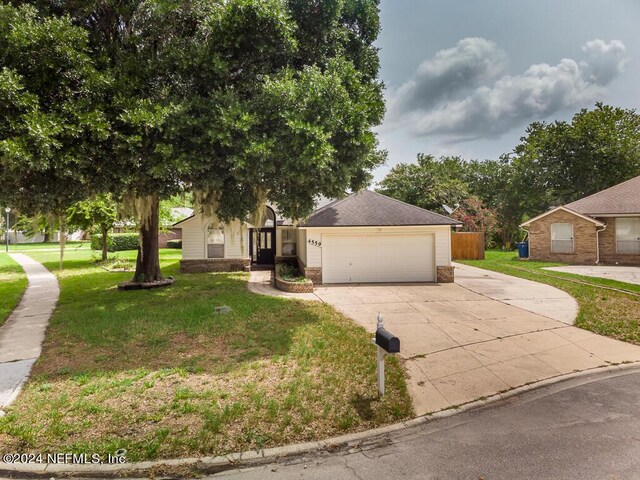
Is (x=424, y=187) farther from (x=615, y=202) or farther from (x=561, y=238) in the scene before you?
(x=615, y=202)

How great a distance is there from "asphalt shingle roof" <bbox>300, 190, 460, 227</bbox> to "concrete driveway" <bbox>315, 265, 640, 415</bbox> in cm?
268

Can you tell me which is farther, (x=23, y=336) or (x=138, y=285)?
(x=138, y=285)

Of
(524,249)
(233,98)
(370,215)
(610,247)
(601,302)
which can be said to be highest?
(233,98)

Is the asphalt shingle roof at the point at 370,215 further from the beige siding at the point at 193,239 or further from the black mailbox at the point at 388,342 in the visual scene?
the black mailbox at the point at 388,342

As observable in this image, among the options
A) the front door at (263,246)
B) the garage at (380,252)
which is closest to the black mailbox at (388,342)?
the garage at (380,252)

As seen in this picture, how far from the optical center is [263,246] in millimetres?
19250

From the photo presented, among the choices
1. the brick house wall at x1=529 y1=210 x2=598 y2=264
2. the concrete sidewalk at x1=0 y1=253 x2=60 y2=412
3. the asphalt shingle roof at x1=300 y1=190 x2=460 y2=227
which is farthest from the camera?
the brick house wall at x1=529 y1=210 x2=598 y2=264

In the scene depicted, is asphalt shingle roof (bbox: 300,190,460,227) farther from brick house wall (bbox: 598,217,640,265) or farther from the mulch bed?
brick house wall (bbox: 598,217,640,265)

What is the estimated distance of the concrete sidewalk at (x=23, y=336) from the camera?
17.5ft

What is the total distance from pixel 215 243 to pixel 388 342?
14.5 m

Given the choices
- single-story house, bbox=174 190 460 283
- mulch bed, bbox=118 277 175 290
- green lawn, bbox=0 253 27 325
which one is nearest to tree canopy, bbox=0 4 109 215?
green lawn, bbox=0 253 27 325

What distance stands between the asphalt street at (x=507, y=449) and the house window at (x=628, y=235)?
62.3ft

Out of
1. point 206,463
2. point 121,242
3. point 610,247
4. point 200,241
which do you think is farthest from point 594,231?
point 121,242

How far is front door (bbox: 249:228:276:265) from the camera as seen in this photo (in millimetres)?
19109
